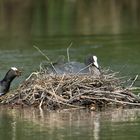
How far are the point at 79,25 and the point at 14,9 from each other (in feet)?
24.6

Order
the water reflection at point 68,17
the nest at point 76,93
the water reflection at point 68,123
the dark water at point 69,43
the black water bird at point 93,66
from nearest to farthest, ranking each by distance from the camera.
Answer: the water reflection at point 68,123
the dark water at point 69,43
the nest at point 76,93
the black water bird at point 93,66
the water reflection at point 68,17

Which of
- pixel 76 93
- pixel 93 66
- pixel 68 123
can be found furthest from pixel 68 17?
pixel 68 123

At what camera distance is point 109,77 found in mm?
15320

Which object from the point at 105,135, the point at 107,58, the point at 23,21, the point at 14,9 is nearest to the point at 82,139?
the point at 105,135

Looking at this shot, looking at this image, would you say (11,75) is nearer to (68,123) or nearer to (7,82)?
(7,82)

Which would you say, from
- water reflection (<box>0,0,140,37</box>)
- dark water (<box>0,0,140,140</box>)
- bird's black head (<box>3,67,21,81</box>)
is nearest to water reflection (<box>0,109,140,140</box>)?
dark water (<box>0,0,140,140</box>)

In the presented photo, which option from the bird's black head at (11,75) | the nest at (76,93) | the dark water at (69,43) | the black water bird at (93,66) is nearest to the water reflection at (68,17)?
the dark water at (69,43)

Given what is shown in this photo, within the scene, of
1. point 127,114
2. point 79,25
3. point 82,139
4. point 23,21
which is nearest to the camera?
point 82,139

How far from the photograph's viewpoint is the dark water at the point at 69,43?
41.8 feet

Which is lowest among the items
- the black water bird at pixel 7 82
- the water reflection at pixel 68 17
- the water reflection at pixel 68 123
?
the water reflection at pixel 68 123

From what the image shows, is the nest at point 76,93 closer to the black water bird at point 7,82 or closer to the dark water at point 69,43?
the dark water at point 69,43

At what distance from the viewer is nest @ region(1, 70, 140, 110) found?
49.0 ft

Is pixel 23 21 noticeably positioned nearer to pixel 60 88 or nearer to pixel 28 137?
pixel 60 88

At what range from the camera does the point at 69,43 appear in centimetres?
2569
